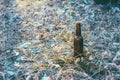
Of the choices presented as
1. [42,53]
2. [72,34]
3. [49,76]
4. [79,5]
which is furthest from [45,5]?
[49,76]

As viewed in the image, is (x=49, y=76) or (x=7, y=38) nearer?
(x=49, y=76)

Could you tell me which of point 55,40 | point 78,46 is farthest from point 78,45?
point 55,40

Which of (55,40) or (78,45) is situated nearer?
(78,45)

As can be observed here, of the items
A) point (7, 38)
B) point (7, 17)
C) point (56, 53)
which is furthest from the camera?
point (7, 17)

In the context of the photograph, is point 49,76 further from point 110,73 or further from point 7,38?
point 7,38

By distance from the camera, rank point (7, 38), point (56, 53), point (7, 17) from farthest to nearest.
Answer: point (7, 17)
point (7, 38)
point (56, 53)

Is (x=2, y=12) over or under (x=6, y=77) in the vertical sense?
over

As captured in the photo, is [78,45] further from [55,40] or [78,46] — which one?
[55,40]

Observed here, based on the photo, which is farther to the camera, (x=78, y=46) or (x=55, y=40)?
(x=55, y=40)
